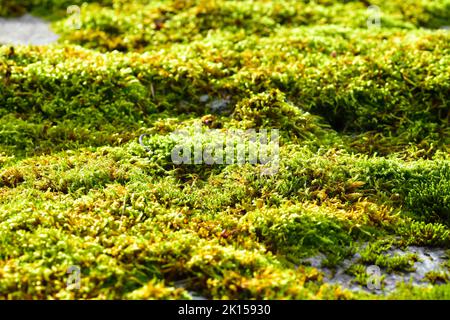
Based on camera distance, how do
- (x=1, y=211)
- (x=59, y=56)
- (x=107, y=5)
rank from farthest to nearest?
(x=107, y=5) < (x=59, y=56) < (x=1, y=211)

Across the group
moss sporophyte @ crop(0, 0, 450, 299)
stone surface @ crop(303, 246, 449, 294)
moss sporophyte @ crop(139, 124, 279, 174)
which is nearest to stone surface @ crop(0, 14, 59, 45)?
moss sporophyte @ crop(0, 0, 450, 299)

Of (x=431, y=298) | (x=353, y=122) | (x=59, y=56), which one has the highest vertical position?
(x=59, y=56)

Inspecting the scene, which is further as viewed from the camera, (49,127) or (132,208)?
(49,127)

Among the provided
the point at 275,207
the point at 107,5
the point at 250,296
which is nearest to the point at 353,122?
the point at 275,207

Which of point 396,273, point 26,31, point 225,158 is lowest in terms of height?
point 396,273

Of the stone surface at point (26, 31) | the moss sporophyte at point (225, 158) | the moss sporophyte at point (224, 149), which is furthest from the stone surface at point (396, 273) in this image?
the stone surface at point (26, 31)

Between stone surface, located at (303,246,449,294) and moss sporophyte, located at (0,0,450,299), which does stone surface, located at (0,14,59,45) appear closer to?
moss sporophyte, located at (0,0,450,299)

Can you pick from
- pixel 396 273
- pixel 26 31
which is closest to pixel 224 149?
pixel 396 273

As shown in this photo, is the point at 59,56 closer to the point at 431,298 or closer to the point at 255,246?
the point at 255,246

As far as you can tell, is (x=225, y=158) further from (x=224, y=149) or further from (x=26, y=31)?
(x=26, y=31)
